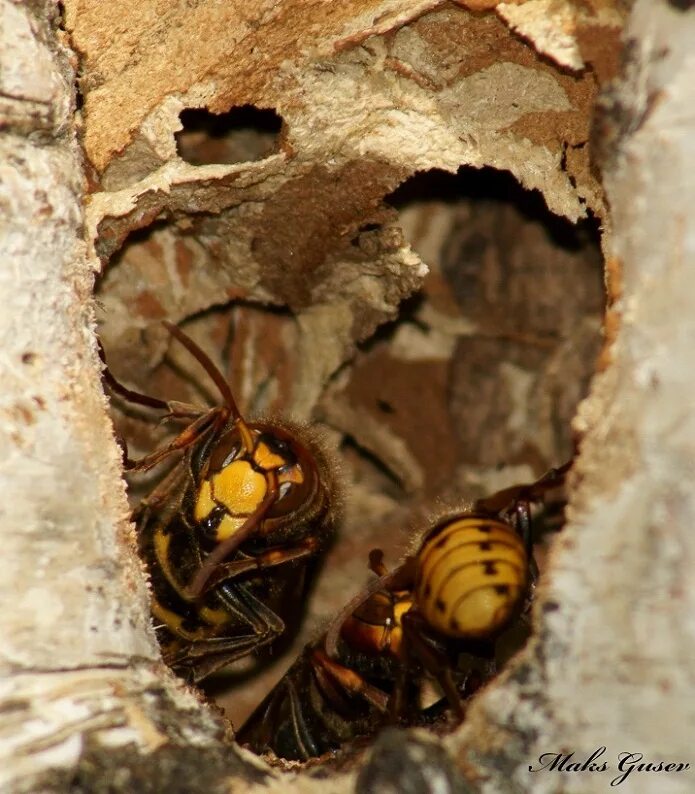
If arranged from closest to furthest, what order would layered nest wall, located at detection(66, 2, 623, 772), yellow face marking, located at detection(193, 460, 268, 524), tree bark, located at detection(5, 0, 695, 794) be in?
1. tree bark, located at detection(5, 0, 695, 794)
2. layered nest wall, located at detection(66, 2, 623, 772)
3. yellow face marking, located at detection(193, 460, 268, 524)

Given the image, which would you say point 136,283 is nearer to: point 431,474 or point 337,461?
point 337,461

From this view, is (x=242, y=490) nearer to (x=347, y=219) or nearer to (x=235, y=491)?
(x=235, y=491)

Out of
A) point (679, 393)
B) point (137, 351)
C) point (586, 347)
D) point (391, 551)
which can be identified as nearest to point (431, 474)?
point (391, 551)

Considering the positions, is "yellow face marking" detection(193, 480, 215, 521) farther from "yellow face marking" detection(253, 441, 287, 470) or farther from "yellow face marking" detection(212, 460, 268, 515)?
"yellow face marking" detection(253, 441, 287, 470)

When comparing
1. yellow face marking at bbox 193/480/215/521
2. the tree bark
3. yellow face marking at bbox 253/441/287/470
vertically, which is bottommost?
yellow face marking at bbox 193/480/215/521

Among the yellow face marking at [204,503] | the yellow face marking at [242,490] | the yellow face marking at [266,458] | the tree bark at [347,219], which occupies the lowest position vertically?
the yellow face marking at [204,503]

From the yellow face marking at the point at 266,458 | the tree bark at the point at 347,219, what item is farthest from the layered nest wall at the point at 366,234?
the yellow face marking at the point at 266,458

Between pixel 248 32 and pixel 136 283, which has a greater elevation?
pixel 248 32

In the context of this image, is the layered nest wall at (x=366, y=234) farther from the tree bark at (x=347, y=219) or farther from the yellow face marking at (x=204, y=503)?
the yellow face marking at (x=204, y=503)

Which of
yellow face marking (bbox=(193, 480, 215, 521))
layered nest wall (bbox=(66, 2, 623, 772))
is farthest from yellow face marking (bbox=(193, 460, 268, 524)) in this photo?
layered nest wall (bbox=(66, 2, 623, 772))
